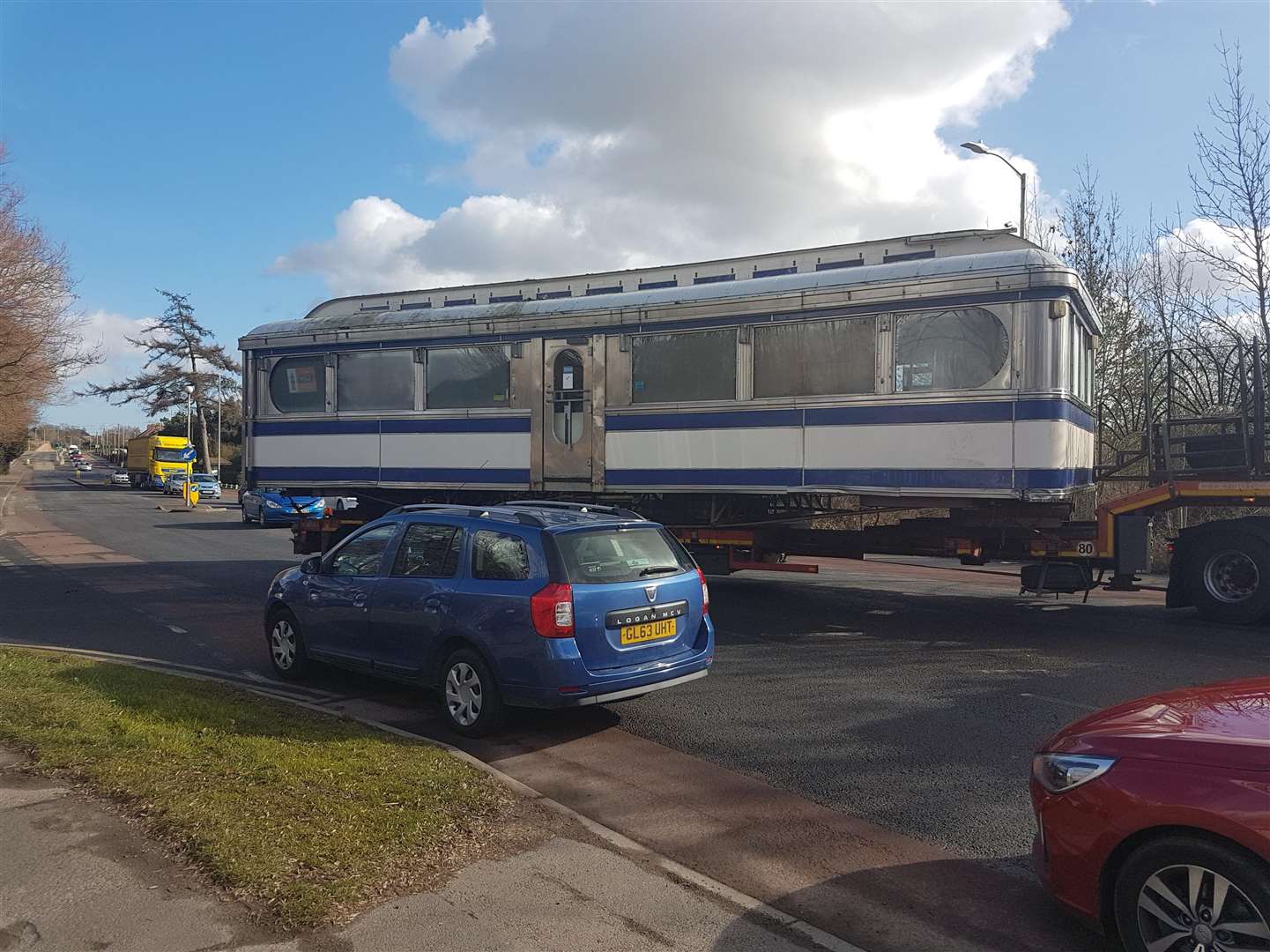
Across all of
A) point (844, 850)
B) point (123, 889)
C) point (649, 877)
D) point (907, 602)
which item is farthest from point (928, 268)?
point (123, 889)

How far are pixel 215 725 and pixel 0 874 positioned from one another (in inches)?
81.9

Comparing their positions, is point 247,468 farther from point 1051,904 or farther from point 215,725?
point 1051,904

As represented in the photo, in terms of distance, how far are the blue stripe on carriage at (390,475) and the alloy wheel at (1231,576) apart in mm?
7972

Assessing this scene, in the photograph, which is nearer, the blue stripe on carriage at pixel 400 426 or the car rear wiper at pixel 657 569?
the car rear wiper at pixel 657 569

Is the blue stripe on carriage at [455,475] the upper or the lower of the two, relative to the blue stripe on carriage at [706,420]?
lower

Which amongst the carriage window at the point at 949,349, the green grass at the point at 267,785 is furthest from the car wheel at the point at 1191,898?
the carriage window at the point at 949,349

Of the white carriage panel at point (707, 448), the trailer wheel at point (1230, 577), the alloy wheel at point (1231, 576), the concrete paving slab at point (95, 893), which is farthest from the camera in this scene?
the white carriage panel at point (707, 448)

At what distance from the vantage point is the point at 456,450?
12406 millimetres

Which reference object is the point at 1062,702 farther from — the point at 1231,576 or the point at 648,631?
the point at 1231,576

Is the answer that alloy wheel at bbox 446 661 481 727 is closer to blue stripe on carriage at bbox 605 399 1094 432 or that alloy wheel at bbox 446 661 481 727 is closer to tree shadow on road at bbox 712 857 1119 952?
tree shadow on road at bbox 712 857 1119 952

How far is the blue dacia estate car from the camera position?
19.9ft

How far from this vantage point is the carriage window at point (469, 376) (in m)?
12.1

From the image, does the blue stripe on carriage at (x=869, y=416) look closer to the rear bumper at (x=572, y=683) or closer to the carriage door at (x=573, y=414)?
the carriage door at (x=573, y=414)

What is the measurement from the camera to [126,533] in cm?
2423
